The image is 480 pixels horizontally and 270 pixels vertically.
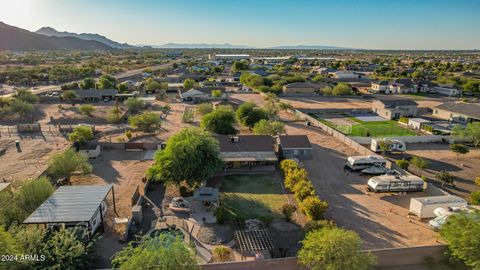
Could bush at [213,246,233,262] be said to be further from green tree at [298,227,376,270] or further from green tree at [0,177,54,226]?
green tree at [0,177,54,226]

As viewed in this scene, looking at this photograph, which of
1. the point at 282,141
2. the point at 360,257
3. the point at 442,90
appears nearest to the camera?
the point at 360,257

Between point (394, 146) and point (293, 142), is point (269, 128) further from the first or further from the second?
point (394, 146)

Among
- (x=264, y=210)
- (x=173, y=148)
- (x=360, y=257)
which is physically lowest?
(x=264, y=210)

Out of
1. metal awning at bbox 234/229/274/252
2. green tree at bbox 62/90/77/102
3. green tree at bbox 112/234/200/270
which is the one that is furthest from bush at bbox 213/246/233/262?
green tree at bbox 62/90/77/102

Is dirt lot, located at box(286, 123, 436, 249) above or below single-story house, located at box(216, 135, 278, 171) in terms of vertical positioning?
below

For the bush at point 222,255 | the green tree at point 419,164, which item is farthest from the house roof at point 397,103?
the bush at point 222,255

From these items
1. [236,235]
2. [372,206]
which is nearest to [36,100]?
[236,235]

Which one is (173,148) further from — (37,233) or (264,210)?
(37,233)

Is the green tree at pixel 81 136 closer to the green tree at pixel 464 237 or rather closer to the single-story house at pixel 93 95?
the single-story house at pixel 93 95
